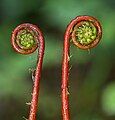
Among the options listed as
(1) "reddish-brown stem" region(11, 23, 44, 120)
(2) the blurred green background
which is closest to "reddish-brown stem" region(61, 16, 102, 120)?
(1) "reddish-brown stem" region(11, 23, 44, 120)

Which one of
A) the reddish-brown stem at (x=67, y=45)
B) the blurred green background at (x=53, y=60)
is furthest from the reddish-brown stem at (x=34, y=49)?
the blurred green background at (x=53, y=60)

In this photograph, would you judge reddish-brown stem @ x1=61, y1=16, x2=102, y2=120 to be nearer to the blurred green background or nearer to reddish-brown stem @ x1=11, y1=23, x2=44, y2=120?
reddish-brown stem @ x1=11, y1=23, x2=44, y2=120

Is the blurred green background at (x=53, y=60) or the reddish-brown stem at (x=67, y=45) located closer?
the reddish-brown stem at (x=67, y=45)

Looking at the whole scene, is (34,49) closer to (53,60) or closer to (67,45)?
(67,45)

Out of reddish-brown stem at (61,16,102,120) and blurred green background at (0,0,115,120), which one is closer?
reddish-brown stem at (61,16,102,120)

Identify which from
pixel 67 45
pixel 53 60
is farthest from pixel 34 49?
pixel 53 60

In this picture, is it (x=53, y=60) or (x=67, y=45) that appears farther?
(x=53, y=60)

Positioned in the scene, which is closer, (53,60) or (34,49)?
(34,49)

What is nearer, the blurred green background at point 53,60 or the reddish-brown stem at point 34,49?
the reddish-brown stem at point 34,49

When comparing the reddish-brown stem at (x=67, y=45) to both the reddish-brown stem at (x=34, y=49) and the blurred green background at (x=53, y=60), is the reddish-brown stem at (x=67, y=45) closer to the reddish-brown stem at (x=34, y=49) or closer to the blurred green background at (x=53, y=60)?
the reddish-brown stem at (x=34, y=49)
